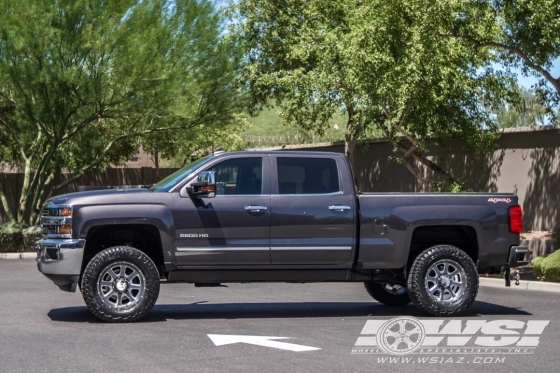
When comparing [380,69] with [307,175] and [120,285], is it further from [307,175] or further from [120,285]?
Result: [120,285]

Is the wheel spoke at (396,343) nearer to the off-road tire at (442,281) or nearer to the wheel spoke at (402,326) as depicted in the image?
the wheel spoke at (402,326)

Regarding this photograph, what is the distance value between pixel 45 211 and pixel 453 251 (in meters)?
5.34

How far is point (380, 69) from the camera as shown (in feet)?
65.7

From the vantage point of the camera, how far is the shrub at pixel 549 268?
17.0 meters

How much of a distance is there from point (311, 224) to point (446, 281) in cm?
196

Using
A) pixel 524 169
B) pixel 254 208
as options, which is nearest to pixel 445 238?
pixel 254 208

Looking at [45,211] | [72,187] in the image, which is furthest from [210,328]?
[72,187]

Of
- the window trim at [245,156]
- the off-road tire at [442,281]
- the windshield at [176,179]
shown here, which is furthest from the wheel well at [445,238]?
the windshield at [176,179]

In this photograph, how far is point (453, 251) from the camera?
40.0 ft

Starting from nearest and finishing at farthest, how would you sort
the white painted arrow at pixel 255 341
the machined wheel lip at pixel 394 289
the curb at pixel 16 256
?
the white painted arrow at pixel 255 341, the machined wheel lip at pixel 394 289, the curb at pixel 16 256

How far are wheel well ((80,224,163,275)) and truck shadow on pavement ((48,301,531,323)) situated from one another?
0.75m

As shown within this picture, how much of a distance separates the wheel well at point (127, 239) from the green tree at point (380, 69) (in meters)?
8.73

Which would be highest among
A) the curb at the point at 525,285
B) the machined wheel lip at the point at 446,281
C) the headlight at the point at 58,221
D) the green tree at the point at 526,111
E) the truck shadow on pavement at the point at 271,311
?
the green tree at the point at 526,111

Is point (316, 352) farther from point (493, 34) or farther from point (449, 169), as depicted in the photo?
point (449, 169)
